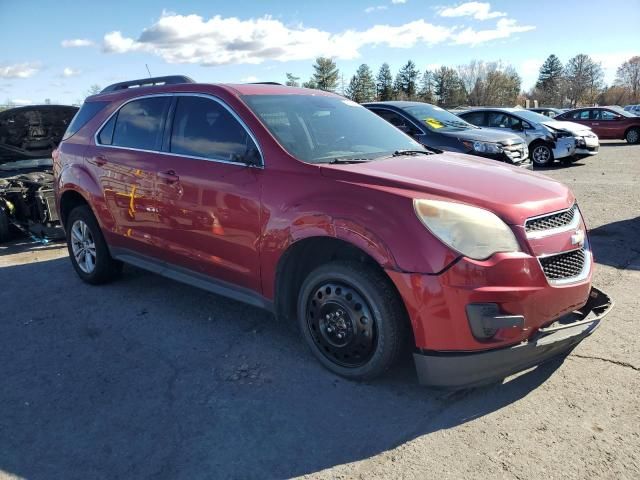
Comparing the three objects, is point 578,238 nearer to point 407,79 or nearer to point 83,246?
point 83,246

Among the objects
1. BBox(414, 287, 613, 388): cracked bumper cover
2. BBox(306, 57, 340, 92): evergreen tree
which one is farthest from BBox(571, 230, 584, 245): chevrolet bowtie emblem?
BBox(306, 57, 340, 92): evergreen tree

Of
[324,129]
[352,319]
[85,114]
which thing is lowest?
[352,319]

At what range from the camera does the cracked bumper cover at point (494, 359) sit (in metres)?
2.82

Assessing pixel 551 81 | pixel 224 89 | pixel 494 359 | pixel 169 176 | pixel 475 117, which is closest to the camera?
pixel 494 359

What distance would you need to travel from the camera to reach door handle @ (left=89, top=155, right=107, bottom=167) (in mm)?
4871

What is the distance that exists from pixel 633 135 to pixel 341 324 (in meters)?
23.7

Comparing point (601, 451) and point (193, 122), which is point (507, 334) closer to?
point (601, 451)

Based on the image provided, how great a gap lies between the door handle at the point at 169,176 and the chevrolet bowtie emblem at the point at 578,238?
281cm

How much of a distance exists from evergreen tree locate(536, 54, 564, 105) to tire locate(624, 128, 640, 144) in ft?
253

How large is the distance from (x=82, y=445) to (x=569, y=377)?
2.90 meters

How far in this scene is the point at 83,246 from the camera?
17.9 feet

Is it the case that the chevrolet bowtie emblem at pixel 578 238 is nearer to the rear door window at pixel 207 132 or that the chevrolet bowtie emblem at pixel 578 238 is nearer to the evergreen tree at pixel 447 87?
the rear door window at pixel 207 132

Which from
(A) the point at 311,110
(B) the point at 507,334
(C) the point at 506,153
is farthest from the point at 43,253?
(C) the point at 506,153

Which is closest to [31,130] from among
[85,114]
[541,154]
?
[85,114]
